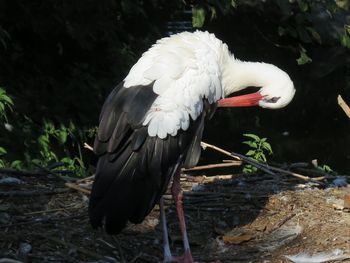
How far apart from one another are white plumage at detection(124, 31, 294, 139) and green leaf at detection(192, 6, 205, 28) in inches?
82.7

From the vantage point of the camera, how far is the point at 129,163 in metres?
4.13

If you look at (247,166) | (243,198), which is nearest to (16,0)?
(247,166)

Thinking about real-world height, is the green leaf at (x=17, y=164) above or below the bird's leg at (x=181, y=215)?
below

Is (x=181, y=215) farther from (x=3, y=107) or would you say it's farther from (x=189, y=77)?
(x=3, y=107)

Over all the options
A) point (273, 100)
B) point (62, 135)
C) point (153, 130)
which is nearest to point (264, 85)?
point (273, 100)

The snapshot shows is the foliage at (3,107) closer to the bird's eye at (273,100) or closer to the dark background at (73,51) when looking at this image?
the dark background at (73,51)

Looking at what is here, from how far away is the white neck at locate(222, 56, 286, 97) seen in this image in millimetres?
4898

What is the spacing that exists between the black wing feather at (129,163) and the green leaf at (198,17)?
2855 mm

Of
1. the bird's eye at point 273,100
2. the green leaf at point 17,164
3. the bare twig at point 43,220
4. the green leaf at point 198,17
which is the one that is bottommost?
the green leaf at point 17,164

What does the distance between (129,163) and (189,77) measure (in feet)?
2.05

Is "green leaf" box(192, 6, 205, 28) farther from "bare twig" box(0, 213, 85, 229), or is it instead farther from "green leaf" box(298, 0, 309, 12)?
"bare twig" box(0, 213, 85, 229)

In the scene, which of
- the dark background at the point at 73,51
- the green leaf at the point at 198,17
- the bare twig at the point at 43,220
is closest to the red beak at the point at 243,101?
the bare twig at the point at 43,220

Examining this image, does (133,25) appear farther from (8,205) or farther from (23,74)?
(8,205)

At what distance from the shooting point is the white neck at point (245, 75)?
490 centimetres
